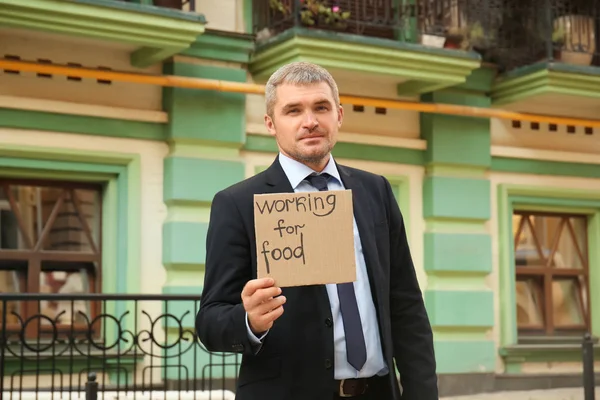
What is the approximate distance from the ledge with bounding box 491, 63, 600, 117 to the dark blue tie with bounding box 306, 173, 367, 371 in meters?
8.80

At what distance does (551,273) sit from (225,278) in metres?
9.98

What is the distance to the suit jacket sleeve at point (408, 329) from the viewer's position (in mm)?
3131

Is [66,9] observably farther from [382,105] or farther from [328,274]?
[328,274]

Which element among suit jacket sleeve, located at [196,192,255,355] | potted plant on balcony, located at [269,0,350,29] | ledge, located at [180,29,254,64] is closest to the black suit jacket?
suit jacket sleeve, located at [196,192,255,355]

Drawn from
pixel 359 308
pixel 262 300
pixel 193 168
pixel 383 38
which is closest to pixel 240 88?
pixel 193 168

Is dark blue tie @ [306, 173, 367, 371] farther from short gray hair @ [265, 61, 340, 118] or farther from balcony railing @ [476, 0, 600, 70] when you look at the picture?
balcony railing @ [476, 0, 600, 70]

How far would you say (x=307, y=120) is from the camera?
3035mm

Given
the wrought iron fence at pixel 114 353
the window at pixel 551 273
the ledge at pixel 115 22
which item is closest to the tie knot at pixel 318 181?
the wrought iron fence at pixel 114 353

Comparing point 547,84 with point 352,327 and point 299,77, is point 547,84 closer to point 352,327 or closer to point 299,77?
point 299,77

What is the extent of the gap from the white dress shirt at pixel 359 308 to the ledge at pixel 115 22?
6059 mm

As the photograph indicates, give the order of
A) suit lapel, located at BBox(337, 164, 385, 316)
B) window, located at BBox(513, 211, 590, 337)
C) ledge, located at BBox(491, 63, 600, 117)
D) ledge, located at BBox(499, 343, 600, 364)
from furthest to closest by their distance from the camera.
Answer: window, located at BBox(513, 211, 590, 337) < ledge, located at BBox(499, 343, 600, 364) < ledge, located at BBox(491, 63, 600, 117) < suit lapel, located at BBox(337, 164, 385, 316)

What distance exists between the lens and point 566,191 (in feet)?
40.2

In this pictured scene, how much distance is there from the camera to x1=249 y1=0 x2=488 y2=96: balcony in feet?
33.1

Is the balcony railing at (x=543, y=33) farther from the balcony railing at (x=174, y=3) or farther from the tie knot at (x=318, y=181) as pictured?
the tie knot at (x=318, y=181)
